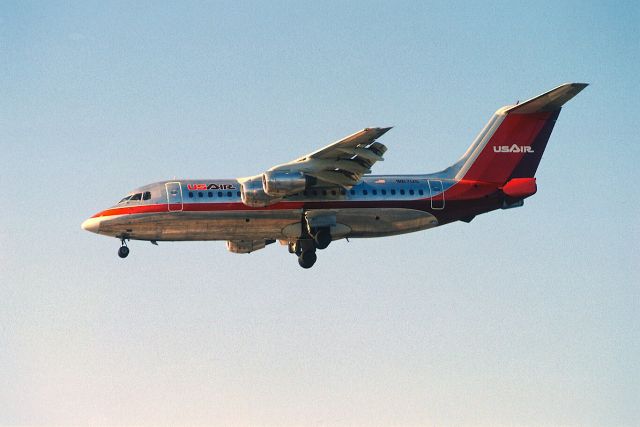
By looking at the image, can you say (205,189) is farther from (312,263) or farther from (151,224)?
(312,263)

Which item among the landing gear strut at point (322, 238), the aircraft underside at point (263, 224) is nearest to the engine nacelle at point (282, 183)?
the aircraft underside at point (263, 224)

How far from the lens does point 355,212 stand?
114 ft

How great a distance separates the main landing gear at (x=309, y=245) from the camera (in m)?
34.3

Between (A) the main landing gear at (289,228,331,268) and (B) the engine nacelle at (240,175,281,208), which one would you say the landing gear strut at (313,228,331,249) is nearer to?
(A) the main landing gear at (289,228,331,268)

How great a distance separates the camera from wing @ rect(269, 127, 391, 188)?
3234cm

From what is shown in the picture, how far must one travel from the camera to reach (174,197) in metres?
33.7

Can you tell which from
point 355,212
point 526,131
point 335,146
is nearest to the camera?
point 335,146

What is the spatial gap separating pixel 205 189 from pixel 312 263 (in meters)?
4.77

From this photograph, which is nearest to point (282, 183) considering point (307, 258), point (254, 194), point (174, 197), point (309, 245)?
point (254, 194)

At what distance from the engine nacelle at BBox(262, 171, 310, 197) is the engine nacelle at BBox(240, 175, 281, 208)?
26 centimetres

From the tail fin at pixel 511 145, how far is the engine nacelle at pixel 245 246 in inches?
299

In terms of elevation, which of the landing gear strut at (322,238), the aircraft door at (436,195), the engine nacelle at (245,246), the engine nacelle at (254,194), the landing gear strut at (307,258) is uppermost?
the engine nacelle at (254,194)

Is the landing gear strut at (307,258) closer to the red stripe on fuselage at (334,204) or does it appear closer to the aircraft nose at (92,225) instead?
the red stripe on fuselage at (334,204)

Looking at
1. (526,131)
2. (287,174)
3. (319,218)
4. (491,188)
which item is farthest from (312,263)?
(526,131)
